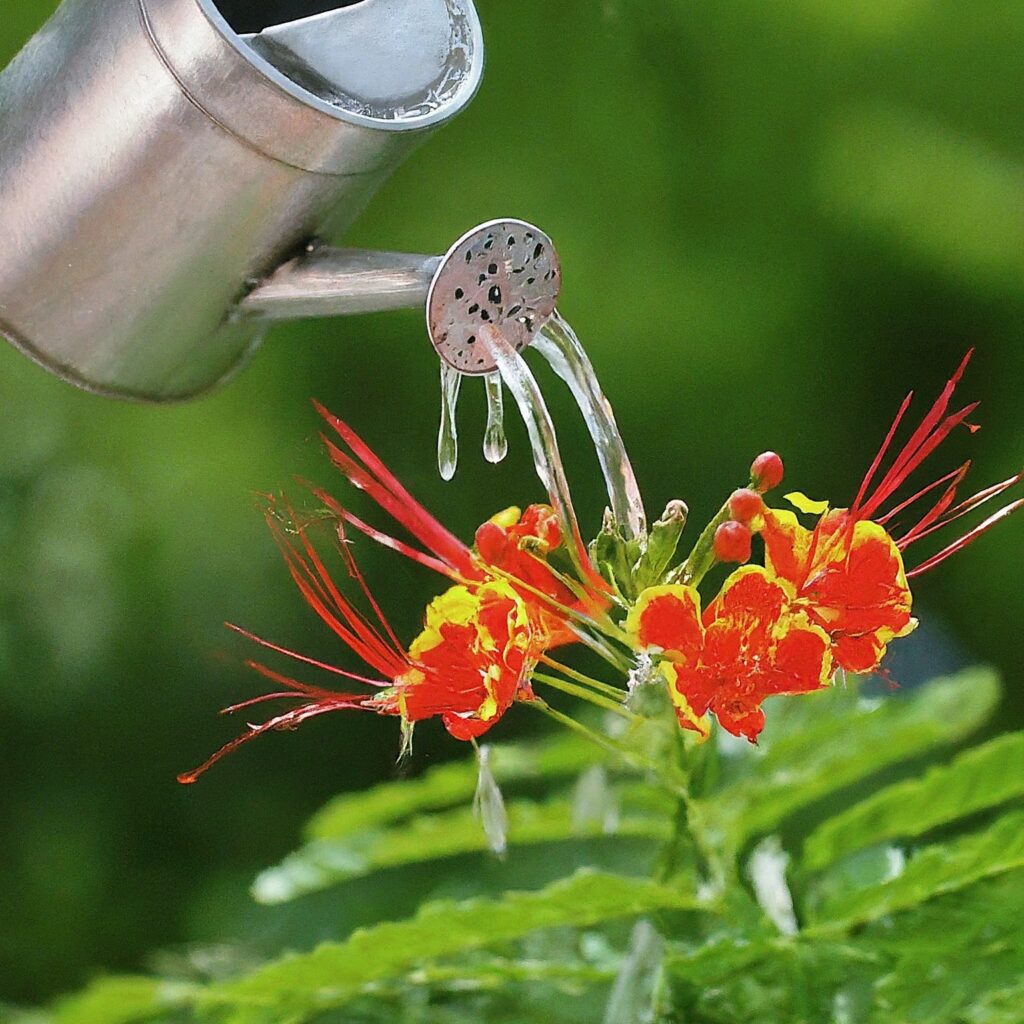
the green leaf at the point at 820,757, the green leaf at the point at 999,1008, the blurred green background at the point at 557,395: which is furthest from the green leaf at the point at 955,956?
the blurred green background at the point at 557,395

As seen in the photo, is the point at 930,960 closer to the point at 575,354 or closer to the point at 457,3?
the point at 575,354

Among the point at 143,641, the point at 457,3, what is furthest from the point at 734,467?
the point at 457,3

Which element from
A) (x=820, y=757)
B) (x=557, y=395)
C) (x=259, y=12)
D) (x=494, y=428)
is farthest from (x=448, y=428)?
(x=557, y=395)

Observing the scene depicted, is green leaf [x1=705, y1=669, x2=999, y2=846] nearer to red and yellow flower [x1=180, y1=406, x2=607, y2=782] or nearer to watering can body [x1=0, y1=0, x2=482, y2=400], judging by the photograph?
red and yellow flower [x1=180, y1=406, x2=607, y2=782]

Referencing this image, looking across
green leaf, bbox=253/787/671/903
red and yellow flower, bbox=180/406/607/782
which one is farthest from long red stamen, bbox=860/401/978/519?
green leaf, bbox=253/787/671/903

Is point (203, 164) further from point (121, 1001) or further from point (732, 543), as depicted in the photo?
point (121, 1001)
